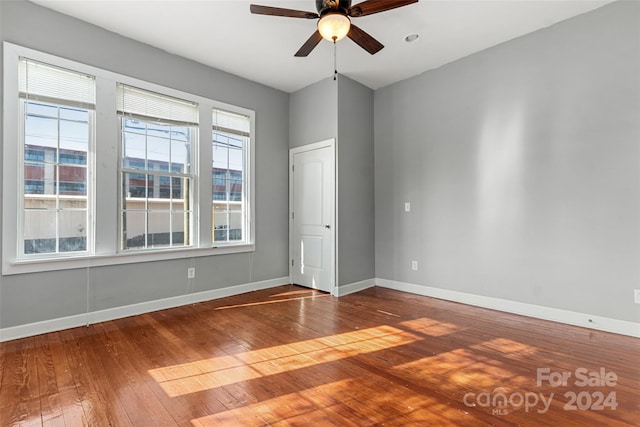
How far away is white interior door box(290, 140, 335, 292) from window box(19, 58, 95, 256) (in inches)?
104

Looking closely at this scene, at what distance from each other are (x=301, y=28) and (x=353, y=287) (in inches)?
131

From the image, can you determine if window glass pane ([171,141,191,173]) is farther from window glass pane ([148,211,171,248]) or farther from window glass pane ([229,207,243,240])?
window glass pane ([229,207,243,240])

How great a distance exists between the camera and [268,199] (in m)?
4.73

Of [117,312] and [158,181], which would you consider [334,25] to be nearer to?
[158,181]

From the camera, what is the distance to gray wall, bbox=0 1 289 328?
2.79 meters

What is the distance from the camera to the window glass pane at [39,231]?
282 cm

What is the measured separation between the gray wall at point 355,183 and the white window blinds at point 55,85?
114 inches

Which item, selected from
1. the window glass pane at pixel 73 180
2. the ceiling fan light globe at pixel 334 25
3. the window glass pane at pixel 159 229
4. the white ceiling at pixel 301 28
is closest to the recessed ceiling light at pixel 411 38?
the white ceiling at pixel 301 28

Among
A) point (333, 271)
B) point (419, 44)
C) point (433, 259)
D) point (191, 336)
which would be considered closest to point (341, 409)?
point (191, 336)

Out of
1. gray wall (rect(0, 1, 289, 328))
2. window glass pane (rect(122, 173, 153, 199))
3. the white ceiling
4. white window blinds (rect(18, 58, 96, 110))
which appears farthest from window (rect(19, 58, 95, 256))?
the white ceiling

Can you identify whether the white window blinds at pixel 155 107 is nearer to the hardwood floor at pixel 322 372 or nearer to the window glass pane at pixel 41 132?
the window glass pane at pixel 41 132

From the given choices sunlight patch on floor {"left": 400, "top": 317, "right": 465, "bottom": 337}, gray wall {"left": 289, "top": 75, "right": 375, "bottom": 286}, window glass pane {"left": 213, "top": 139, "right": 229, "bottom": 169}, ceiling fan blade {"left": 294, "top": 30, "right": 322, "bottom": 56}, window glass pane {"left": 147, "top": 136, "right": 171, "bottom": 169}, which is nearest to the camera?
ceiling fan blade {"left": 294, "top": 30, "right": 322, "bottom": 56}

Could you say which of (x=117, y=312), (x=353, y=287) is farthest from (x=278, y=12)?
(x=353, y=287)

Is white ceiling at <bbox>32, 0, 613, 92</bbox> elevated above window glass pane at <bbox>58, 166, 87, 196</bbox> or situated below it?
above
